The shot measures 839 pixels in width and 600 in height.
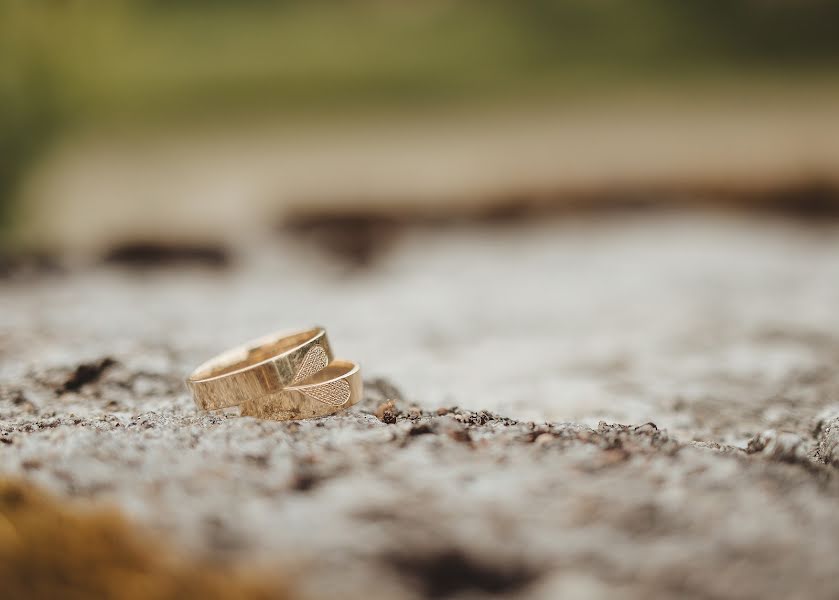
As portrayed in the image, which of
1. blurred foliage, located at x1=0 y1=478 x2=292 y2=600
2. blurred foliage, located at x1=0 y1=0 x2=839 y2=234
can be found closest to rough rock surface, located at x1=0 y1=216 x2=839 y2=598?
blurred foliage, located at x1=0 y1=478 x2=292 y2=600

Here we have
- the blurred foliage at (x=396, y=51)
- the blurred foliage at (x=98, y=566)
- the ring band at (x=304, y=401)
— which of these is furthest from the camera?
the blurred foliage at (x=396, y=51)

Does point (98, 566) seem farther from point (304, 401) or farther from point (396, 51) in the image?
point (396, 51)

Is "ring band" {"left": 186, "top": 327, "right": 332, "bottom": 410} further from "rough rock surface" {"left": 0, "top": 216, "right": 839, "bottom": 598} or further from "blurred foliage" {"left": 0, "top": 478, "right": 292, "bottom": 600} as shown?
"blurred foliage" {"left": 0, "top": 478, "right": 292, "bottom": 600}

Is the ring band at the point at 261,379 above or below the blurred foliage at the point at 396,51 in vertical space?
Answer: below

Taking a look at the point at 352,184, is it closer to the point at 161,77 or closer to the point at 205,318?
the point at 161,77

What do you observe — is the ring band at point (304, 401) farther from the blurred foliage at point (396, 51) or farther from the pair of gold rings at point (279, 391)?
the blurred foliage at point (396, 51)

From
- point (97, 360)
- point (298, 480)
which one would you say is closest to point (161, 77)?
point (97, 360)

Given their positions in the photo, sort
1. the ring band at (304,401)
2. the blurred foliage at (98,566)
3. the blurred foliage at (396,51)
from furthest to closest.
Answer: the blurred foliage at (396,51), the ring band at (304,401), the blurred foliage at (98,566)

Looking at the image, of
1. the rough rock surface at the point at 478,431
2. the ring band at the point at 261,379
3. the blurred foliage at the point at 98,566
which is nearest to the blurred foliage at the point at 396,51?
the rough rock surface at the point at 478,431
